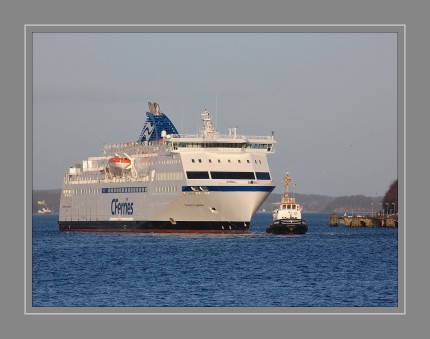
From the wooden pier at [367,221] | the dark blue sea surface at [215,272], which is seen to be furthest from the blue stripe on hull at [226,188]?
the wooden pier at [367,221]

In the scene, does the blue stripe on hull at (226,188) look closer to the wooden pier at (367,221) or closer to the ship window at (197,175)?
the ship window at (197,175)

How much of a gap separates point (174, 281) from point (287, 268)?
7213 mm

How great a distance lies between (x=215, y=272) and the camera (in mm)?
46750

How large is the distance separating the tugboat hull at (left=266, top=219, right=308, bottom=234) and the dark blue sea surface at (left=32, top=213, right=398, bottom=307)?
3.83 meters

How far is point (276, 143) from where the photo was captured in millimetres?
75875

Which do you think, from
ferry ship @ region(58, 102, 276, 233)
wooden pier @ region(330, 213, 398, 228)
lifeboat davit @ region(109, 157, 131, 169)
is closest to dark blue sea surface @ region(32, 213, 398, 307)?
ferry ship @ region(58, 102, 276, 233)

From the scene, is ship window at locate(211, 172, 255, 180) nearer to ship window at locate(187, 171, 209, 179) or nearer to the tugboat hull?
ship window at locate(187, 171, 209, 179)

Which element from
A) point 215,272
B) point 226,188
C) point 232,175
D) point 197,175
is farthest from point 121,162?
point 215,272

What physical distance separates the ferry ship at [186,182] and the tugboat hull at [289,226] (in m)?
2.75

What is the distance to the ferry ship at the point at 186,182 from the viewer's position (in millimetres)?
71388

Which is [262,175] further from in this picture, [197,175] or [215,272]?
[215,272]

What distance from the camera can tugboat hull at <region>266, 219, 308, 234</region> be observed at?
Result: 74.9 metres

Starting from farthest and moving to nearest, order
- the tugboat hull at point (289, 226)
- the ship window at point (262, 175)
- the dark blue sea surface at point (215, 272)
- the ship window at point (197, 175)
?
the tugboat hull at point (289, 226) < the ship window at point (262, 175) < the ship window at point (197, 175) < the dark blue sea surface at point (215, 272)

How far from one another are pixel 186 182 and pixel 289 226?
8.21 meters
